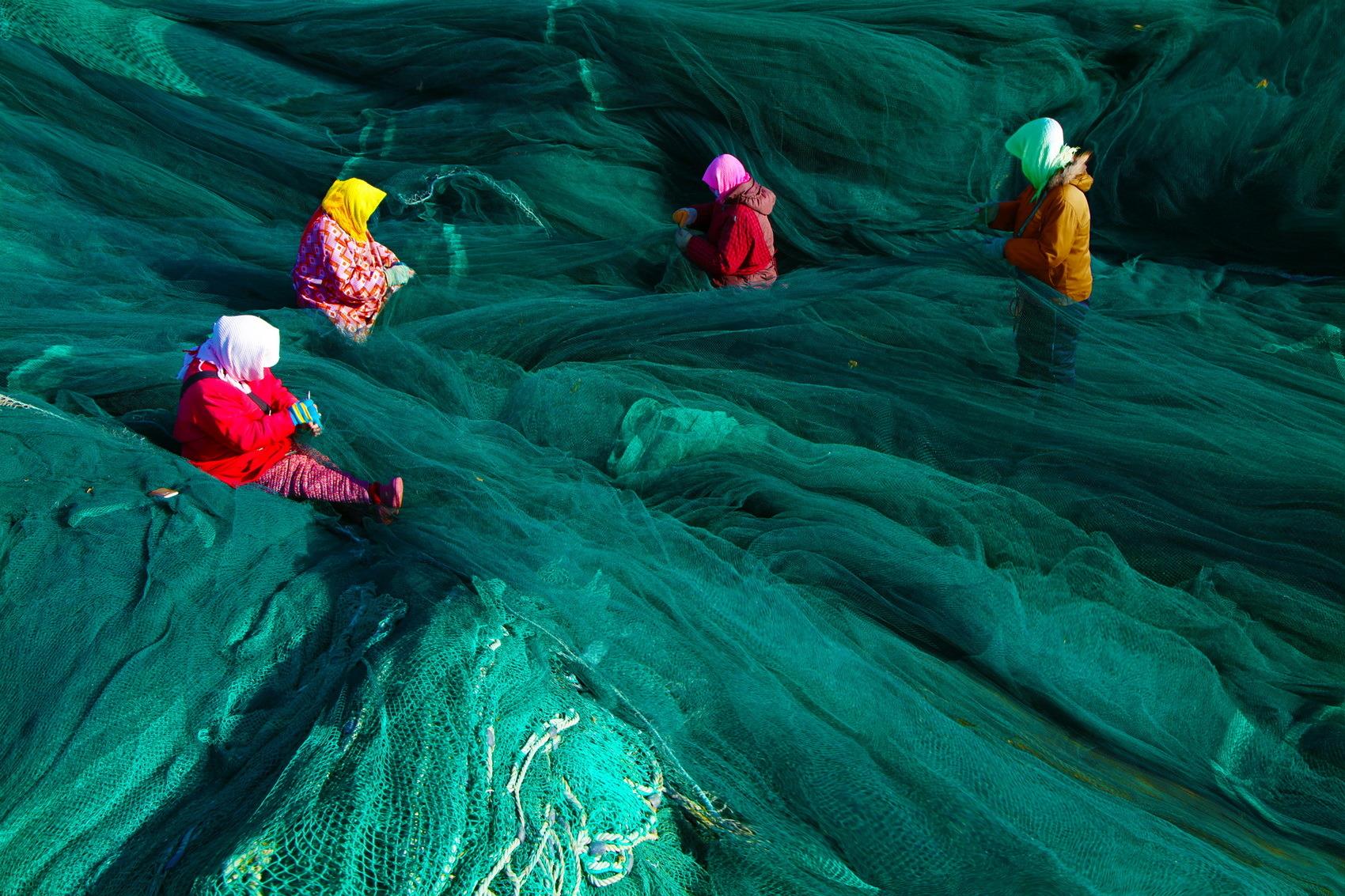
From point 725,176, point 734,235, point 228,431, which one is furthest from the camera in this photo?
point 725,176

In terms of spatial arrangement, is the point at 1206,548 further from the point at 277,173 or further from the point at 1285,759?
the point at 277,173

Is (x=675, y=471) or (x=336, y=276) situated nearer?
(x=675, y=471)

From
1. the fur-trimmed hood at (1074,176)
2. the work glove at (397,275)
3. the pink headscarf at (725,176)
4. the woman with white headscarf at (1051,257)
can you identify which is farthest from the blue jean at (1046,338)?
the work glove at (397,275)

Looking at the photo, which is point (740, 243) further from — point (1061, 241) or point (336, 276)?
point (336, 276)

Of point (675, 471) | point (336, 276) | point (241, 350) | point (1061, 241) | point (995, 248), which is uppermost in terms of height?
point (1061, 241)

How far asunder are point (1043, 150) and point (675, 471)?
7.14 ft

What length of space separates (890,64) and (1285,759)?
4088 mm

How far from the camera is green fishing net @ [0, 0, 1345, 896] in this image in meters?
2.19

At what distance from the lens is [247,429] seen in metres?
3.41

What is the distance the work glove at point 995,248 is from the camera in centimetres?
461

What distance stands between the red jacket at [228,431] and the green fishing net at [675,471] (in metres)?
0.17

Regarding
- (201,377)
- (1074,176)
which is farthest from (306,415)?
(1074,176)

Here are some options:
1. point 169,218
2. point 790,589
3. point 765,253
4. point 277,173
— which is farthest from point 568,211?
point 790,589

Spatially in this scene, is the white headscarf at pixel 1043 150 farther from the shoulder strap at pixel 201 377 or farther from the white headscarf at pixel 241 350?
the shoulder strap at pixel 201 377
